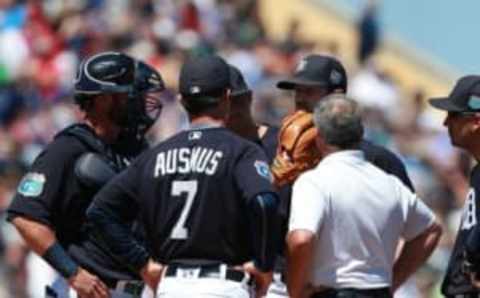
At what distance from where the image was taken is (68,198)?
9.91 meters

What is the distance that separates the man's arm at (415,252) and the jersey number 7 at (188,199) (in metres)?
1.08

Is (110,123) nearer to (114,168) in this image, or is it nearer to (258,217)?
(114,168)

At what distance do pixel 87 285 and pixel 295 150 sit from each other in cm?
115

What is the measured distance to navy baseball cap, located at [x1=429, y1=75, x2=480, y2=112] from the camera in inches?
Answer: 382

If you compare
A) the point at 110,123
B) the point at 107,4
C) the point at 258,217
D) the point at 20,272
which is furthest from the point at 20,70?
the point at 258,217

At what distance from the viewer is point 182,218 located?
900cm

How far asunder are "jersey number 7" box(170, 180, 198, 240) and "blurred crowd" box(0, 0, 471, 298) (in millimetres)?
6915

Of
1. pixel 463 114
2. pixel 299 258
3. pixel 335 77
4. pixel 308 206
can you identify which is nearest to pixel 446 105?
pixel 463 114

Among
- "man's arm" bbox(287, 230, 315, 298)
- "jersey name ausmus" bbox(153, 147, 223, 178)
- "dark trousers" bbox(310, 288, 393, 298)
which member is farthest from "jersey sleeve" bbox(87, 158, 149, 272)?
"dark trousers" bbox(310, 288, 393, 298)

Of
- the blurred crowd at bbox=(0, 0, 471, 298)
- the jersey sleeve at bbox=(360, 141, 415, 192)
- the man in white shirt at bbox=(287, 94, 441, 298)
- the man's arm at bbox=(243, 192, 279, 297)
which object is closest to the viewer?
the man's arm at bbox=(243, 192, 279, 297)

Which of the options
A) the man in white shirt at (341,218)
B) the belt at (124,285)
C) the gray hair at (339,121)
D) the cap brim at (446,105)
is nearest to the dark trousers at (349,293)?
the man in white shirt at (341,218)

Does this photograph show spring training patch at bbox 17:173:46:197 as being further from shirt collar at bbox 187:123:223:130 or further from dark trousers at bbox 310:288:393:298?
dark trousers at bbox 310:288:393:298

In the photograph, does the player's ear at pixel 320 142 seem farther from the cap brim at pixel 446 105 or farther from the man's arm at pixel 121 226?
the man's arm at pixel 121 226

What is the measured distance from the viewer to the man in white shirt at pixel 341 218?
8984mm
